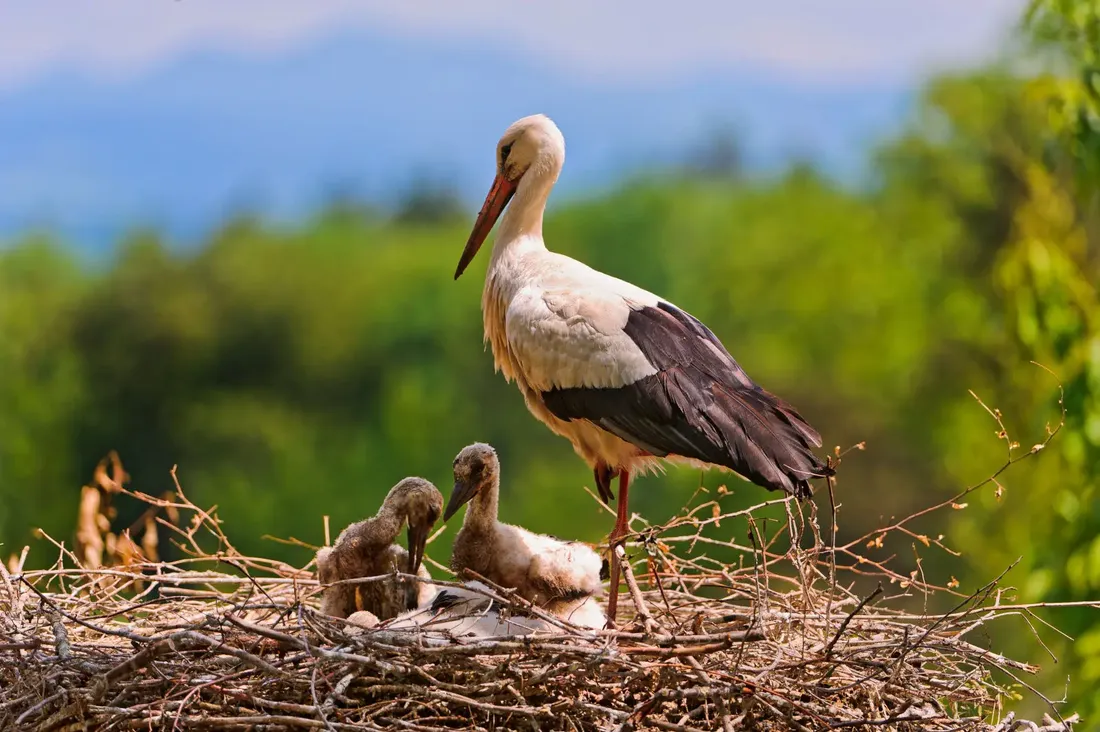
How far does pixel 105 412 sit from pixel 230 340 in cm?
755

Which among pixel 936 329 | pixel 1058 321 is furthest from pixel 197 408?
pixel 1058 321

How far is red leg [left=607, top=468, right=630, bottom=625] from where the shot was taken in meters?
4.40

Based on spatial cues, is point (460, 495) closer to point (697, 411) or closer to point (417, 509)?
point (417, 509)

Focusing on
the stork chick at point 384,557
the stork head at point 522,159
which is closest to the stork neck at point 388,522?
the stork chick at point 384,557

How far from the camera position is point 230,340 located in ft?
129

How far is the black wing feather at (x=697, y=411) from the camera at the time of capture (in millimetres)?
4047

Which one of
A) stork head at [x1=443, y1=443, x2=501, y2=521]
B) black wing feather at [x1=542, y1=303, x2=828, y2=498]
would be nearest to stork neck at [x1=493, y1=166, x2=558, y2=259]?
black wing feather at [x1=542, y1=303, x2=828, y2=498]

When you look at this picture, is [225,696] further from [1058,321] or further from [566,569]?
[1058,321]

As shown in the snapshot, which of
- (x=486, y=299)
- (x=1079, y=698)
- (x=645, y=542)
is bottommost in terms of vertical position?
(x=1079, y=698)

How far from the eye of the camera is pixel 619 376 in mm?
4305

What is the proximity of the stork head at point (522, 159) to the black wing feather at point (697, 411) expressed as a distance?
0.73 m

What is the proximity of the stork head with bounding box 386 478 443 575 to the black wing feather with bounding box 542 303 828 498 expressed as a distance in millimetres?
477

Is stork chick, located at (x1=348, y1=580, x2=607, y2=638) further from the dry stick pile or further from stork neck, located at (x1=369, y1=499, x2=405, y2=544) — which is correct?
stork neck, located at (x1=369, y1=499, x2=405, y2=544)

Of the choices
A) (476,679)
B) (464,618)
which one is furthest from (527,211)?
(476,679)
